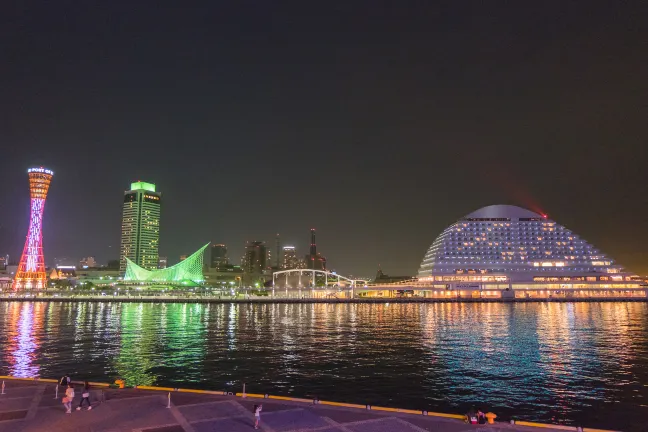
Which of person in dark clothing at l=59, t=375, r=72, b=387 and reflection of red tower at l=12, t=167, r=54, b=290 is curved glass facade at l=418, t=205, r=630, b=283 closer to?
reflection of red tower at l=12, t=167, r=54, b=290

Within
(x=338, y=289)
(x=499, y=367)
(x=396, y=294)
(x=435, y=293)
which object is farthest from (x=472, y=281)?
(x=499, y=367)

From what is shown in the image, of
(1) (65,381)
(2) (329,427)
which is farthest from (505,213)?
(1) (65,381)

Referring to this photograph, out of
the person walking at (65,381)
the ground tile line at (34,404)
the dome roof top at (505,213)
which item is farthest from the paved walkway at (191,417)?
the dome roof top at (505,213)

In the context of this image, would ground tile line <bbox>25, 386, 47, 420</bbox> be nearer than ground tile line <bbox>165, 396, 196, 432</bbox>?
No

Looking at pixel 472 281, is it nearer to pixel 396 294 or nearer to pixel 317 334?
pixel 396 294

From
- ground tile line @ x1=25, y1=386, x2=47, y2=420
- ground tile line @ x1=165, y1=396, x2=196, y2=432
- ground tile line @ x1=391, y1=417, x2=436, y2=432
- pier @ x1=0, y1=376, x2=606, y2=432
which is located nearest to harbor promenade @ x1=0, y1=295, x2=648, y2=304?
ground tile line @ x1=25, y1=386, x2=47, y2=420

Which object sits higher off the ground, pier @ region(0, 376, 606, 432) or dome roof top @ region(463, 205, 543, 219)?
dome roof top @ region(463, 205, 543, 219)

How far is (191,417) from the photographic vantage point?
16859mm

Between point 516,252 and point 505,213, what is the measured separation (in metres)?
16.0

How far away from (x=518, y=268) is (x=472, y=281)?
17253 mm

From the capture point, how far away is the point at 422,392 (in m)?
27.2

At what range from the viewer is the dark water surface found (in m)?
25.6

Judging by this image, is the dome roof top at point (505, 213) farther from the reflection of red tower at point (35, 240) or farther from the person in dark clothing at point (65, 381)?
the person in dark clothing at point (65, 381)

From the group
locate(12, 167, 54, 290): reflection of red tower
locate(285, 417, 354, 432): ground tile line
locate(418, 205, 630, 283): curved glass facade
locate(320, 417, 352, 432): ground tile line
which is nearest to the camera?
locate(285, 417, 354, 432): ground tile line
